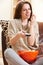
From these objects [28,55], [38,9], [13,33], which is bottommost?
[28,55]

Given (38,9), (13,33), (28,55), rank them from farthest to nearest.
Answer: (38,9)
(13,33)
(28,55)

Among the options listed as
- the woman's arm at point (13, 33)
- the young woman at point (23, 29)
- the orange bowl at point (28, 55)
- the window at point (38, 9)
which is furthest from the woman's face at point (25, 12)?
the window at point (38, 9)

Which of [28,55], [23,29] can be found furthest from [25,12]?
[28,55]

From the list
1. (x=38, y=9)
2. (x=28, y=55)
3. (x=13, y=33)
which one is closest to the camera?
(x=28, y=55)

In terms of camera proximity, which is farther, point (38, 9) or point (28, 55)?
point (38, 9)

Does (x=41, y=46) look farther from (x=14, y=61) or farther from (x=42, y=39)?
(x=14, y=61)

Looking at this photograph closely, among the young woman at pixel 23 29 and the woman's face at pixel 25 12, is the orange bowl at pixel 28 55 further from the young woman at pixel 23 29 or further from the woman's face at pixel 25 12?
the woman's face at pixel 25 12

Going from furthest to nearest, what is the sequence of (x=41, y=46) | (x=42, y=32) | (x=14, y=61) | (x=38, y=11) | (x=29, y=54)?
(x=38, y=11)
(x=42, y=32)
(x=41, y=46)
(x=29, y=54)
(x=14, y=61)

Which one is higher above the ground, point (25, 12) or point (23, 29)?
point (25, 12)

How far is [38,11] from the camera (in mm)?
4129

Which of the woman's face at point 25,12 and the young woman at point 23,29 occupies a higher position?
the woman's face at point 25,12

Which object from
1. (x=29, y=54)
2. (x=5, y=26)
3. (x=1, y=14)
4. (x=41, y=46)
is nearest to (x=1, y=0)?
(x=1, y=14)

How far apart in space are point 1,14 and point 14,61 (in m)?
2.92

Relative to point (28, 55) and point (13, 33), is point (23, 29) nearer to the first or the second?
point (13, 33)
